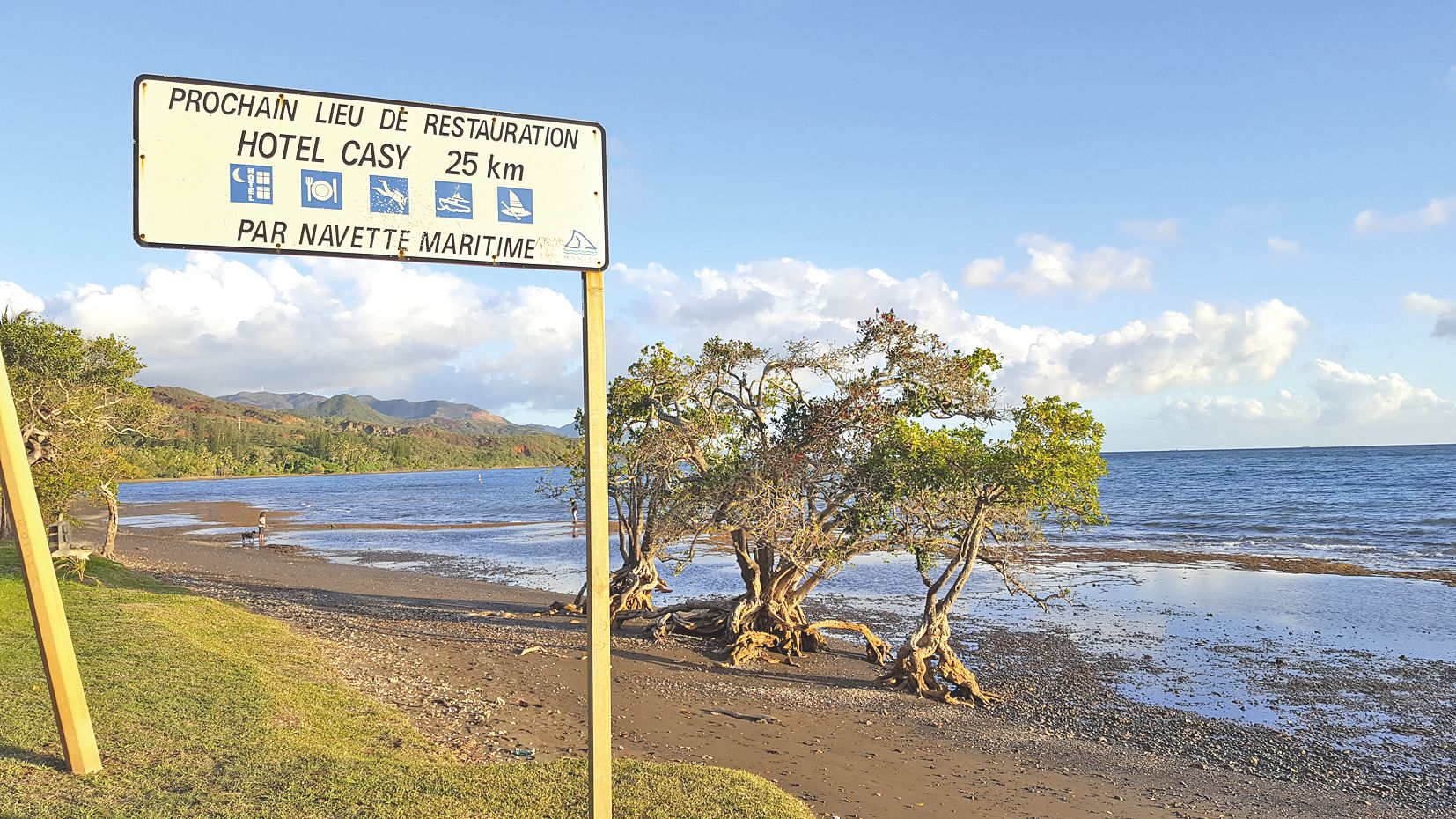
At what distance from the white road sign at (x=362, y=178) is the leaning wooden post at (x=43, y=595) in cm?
247

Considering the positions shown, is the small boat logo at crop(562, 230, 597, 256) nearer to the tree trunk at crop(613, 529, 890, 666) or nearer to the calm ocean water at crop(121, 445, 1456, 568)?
the tree trunk at crop(613, 529, 890, 666)

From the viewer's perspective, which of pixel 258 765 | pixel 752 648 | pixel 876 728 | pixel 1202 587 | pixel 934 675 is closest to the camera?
pixel 258 765

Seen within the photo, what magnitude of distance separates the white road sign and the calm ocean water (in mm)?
15793

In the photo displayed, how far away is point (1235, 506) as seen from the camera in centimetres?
6112

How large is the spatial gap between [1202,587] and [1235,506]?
→ 38915 millimetres

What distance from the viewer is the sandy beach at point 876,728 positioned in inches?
390

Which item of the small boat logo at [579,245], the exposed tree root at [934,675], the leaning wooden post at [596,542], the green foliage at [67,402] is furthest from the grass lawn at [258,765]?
the green foliage at [67,402]

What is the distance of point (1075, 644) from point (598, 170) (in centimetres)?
1733

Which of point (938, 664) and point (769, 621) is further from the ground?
point (769, 621)

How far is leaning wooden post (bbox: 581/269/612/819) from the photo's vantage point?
464cm

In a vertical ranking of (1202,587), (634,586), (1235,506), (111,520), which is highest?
(111,520)

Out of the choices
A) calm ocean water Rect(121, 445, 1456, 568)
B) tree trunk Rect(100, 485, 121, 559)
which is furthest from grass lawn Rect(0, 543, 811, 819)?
tree trunk Rect(100, 485, 121, 559)

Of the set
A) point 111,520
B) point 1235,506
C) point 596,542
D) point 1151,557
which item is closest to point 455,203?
point 596,542

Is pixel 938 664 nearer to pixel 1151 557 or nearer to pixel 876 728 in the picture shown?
pixel 876 728
